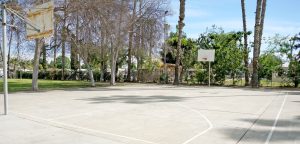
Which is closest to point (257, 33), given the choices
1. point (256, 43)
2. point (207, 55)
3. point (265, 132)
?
point (256, 43)

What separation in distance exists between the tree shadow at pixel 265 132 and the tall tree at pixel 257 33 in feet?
60.8

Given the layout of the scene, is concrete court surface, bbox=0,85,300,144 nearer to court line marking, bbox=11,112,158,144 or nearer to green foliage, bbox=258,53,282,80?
court line marking, bbox=11,112,158,144

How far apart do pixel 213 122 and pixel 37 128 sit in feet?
15.5

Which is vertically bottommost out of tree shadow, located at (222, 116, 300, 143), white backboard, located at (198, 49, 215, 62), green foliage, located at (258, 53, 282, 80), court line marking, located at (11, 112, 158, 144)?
tree shadow, located at (222, 116, 300, 143)

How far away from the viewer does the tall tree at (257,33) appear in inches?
1081

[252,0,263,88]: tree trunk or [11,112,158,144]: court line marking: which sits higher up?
[252,0,263,88]: tree trunk

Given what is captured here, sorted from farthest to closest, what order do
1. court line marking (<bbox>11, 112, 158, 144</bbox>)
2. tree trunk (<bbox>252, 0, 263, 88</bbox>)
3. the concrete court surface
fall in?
tree trunk (<bbox>252, 0, 263, 88</bbox>)
court line marking (<bbox>11, 112, 158, 144</bbox>)
the concrete court surface

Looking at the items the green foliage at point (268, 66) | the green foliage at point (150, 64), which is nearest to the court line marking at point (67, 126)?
the green foliage at point (268, 66)

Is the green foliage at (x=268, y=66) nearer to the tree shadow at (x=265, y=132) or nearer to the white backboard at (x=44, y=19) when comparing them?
the tree shadow at (x=265, y=132)

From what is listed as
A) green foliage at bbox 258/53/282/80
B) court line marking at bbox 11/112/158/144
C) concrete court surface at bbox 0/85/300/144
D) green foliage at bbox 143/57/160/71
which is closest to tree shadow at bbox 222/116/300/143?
concrete court surface at bbox 0/85/300/144

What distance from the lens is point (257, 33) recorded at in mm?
27359

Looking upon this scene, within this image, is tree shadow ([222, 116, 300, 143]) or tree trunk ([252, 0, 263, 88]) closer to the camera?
tree shadow ([222, 116, 300, 143])

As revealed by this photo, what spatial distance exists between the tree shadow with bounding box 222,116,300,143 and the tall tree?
18525mm

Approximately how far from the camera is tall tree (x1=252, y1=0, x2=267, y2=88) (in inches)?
1081
